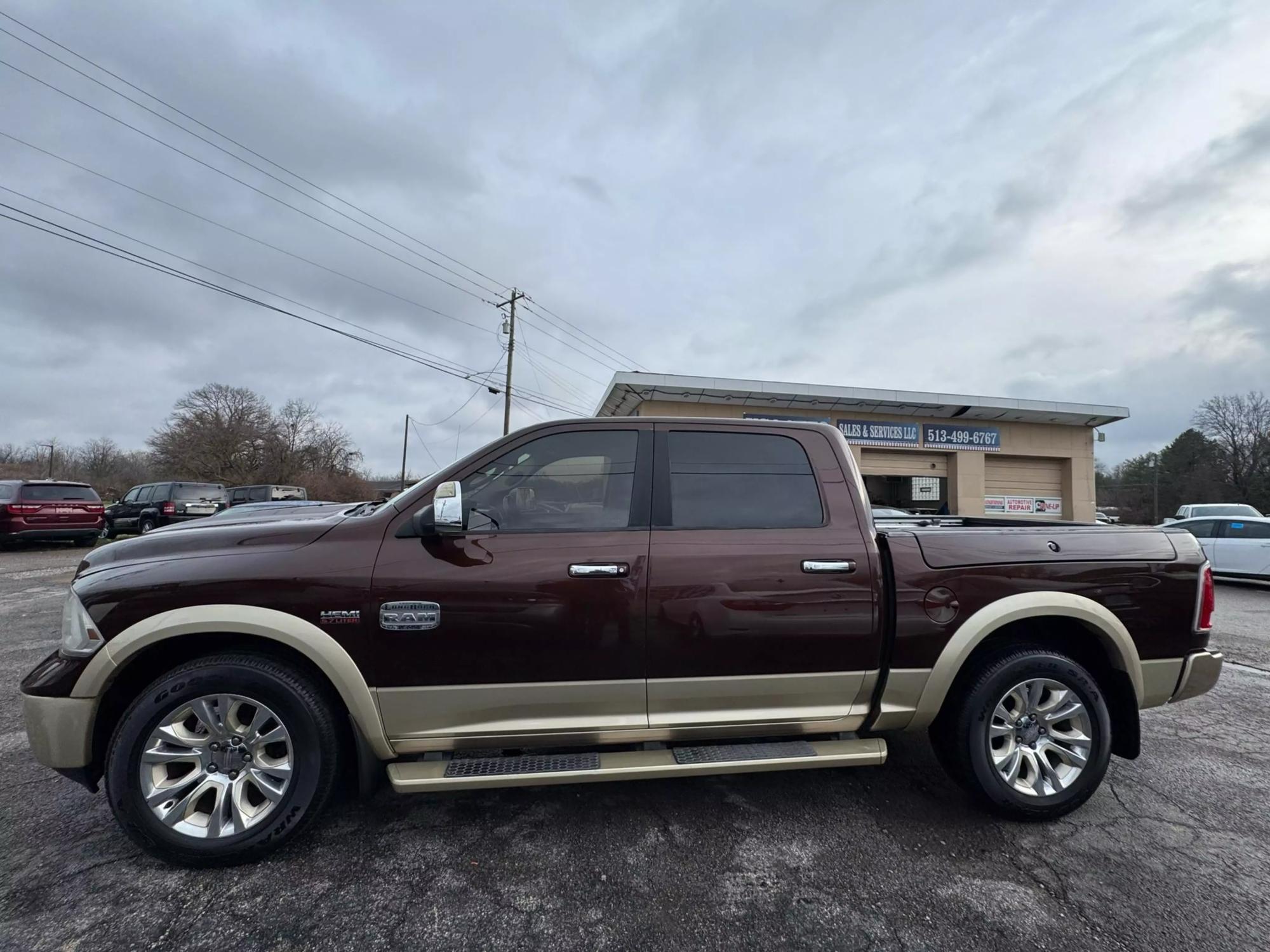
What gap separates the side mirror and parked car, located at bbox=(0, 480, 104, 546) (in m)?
16.6

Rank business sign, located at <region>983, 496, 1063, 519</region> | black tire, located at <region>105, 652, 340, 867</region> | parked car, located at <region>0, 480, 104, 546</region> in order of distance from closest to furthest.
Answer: black tire, located at <region>105, 652, 340, 867</region>
parked car, located at <region>0, 480, 104, 546</region>
business sign, located at <region>983, 496, 1063, 519</region>

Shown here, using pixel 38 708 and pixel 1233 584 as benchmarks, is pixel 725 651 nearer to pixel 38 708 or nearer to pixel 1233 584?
pixel 38 708

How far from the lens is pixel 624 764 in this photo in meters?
2.51

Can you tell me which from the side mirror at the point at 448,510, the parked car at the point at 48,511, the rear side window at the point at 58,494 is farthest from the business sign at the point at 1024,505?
the rear side window at the point at 58,494

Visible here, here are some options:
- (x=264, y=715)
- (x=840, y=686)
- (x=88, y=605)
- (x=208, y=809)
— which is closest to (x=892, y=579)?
(x=840, y=686)

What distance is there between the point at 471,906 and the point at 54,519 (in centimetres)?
1727

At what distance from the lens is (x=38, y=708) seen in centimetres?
233

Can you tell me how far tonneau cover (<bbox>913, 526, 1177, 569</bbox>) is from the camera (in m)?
2.78

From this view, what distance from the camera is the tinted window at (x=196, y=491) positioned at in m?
17.8

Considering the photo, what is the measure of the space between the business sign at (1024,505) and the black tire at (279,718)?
68.7ft

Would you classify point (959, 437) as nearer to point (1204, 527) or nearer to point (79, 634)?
point (1204, 527)

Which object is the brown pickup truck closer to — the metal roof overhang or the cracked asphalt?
the cracked asphalt

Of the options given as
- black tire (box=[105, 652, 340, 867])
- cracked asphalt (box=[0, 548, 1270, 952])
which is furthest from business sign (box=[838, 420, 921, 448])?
black tire (box=[105, 652, 340, 867])

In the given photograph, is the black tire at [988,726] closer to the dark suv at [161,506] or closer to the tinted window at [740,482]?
the tinted window at [740,482]
